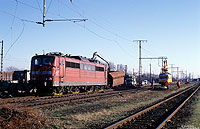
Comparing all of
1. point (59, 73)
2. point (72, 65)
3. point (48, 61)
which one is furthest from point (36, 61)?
point (72, 65)

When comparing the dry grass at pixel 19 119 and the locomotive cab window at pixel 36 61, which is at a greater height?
the locomotive cab window at pixel 36 61

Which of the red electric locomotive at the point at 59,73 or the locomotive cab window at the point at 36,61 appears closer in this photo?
the red electric locomotive at the point at 59,73

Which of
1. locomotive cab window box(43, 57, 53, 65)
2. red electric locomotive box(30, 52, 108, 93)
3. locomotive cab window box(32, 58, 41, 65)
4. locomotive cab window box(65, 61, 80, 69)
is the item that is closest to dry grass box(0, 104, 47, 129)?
red electric locomotive box(30, 52, 108, 93)

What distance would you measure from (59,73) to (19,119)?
49.3 feet

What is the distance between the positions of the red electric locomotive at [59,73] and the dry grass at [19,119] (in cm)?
1325

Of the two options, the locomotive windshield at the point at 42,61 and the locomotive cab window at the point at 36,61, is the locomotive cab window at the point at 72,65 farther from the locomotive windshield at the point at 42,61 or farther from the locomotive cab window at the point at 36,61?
the locomotive cab window at the point at 36,61

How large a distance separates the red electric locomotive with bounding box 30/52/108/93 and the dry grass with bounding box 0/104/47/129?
13251 mm

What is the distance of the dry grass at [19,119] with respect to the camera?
25.2ft

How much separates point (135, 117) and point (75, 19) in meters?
11.8

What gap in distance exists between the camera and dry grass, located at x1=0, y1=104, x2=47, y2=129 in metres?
7.69

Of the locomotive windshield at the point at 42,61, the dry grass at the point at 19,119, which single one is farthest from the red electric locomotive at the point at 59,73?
the dry grass at the point at 19,119

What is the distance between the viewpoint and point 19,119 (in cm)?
822

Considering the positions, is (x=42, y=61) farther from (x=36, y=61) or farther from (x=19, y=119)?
(x=19, y=119)

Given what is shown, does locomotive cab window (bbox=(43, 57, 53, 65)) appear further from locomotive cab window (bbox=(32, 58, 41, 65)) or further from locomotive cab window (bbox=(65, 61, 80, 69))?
locomotive cab window (bbox=(65, 61, 80, 69))
